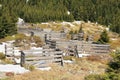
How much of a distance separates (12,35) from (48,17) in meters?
73.9

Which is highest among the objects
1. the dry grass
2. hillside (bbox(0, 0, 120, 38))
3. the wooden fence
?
hillside (bbox(0, 0, 120, 38))

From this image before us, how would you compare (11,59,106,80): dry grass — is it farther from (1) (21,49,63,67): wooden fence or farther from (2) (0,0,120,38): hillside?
(2) (0,0,120,38): hillside

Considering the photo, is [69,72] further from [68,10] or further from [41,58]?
[68,10]

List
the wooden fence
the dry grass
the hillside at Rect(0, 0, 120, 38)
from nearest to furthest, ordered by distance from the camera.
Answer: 1. the dry grass
2. the wooden fence
3. the hillside at Rect(0, 0, 120, 38)

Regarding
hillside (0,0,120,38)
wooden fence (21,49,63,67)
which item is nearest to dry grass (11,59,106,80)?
wooden fence (21,49,63,67)

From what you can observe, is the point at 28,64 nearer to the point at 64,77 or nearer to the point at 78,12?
the point at 64,77

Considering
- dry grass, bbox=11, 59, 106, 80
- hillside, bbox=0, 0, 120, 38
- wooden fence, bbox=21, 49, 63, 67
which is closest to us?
dry grass, bbox=11, 59, 106, 80

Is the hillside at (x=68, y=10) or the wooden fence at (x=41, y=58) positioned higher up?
the hillside at (x=68, y=10)

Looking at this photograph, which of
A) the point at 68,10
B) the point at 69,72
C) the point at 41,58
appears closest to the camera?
the point at 69,72

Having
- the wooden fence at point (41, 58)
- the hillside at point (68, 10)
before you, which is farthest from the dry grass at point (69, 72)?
the hillside at point (68, 10)

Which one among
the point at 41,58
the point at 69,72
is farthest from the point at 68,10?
the point at 69,72

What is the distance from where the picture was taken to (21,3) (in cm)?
13425

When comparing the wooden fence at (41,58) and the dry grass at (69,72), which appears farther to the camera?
the wooden fence at (41,58)

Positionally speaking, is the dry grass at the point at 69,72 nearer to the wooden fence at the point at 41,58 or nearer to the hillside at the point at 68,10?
the wooden fence at the point at 41,58
